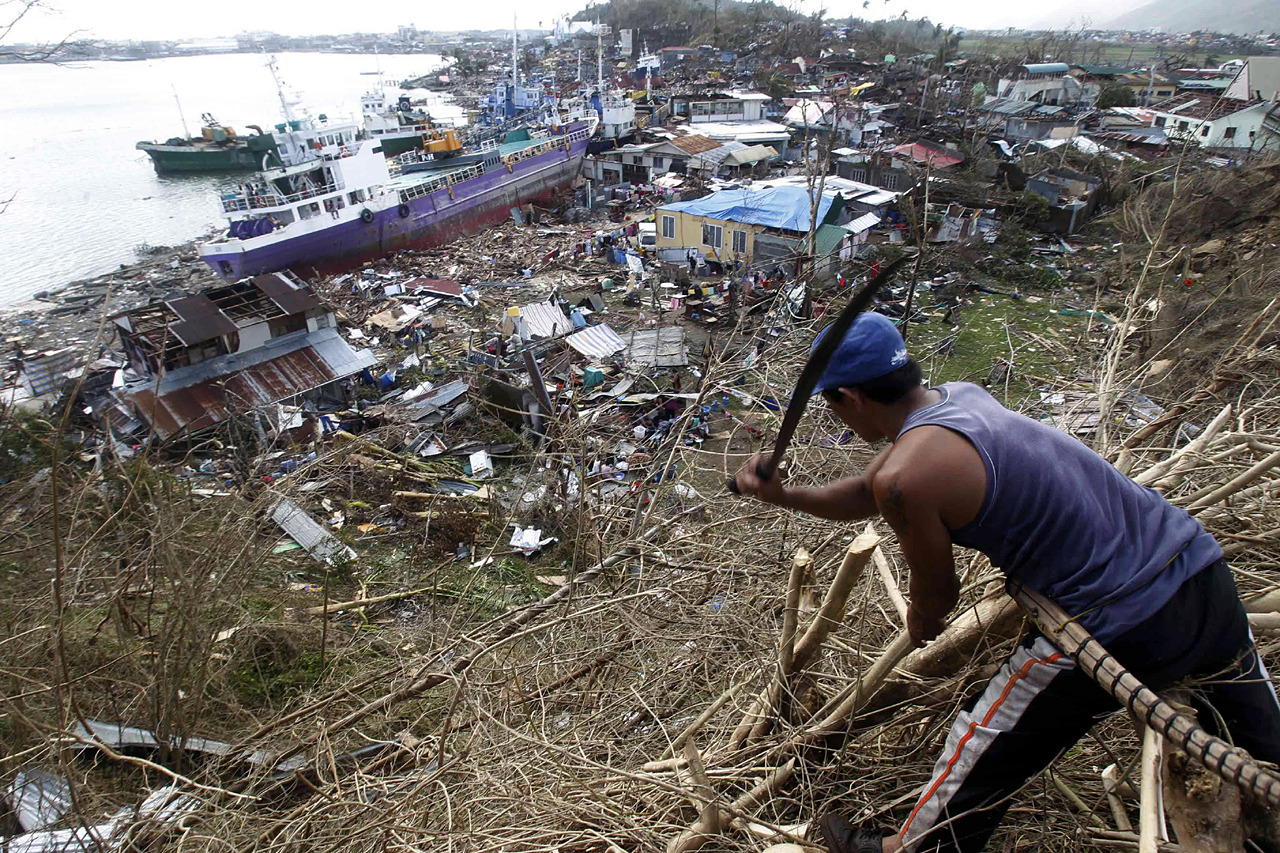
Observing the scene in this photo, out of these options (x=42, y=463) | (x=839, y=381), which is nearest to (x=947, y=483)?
(x=839, y=381)

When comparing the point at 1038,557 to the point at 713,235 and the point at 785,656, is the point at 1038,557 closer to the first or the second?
the point at 785,656

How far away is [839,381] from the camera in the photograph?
1585mm

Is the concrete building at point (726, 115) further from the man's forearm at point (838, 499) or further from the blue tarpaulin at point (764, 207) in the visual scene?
the man's forearm at point (838, 499)

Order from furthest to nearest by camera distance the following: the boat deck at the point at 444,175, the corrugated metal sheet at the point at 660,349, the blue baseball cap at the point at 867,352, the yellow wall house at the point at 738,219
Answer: the boat deck at the point at 444,175, the yellow wall house at the point at 738,219, the corrugated metal sheet at the point at 660,349, the blue baseball cap at the point at 867,352

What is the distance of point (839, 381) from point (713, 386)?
2674mm

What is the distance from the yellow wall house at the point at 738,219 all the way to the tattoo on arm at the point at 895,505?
13929mm

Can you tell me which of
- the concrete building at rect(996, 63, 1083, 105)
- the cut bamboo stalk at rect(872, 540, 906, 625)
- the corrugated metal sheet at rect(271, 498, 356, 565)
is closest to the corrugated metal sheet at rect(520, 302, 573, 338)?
the corrugated metal sheet at rect(271, 498, 356, 565)

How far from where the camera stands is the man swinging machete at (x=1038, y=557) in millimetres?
1409

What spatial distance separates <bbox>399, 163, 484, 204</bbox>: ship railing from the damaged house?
11.5 meters

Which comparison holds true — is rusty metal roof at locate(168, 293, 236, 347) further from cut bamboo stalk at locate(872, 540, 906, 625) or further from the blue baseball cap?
the blue baseball cap

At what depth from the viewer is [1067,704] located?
5.05 ft

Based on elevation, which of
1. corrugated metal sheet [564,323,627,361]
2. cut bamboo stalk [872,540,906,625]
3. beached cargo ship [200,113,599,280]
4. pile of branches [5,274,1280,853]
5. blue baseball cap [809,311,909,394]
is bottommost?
corrugated metal sheet [564,323,627,361]

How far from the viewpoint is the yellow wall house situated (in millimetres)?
14570

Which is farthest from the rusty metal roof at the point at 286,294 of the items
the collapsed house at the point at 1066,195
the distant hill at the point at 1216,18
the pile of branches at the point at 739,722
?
the distant hill at the point at 1216,18
